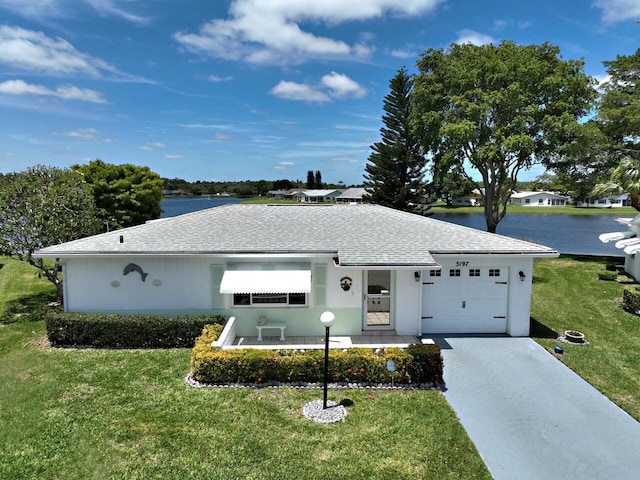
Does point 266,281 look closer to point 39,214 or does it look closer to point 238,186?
point 39,214

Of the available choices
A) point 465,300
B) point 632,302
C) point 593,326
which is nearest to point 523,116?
point 632,302

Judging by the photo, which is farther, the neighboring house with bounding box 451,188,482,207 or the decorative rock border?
the neighboring house with bounding box 451,188,482,207

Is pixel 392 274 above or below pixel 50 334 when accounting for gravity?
above

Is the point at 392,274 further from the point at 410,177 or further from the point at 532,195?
the point at 532,195

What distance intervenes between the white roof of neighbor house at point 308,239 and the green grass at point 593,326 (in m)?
3.19

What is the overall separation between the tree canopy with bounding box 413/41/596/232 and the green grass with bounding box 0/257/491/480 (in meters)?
20.9

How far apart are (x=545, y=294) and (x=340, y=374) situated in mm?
13644

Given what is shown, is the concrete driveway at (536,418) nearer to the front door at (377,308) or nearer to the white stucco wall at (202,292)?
the front door at (377,308)

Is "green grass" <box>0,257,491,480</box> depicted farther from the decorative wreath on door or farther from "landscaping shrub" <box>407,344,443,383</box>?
the decorative wreath on door

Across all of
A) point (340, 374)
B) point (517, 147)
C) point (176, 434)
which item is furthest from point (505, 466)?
point (517, 147)

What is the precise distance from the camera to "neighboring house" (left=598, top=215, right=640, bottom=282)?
18188 millimetres

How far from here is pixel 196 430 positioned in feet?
24.1

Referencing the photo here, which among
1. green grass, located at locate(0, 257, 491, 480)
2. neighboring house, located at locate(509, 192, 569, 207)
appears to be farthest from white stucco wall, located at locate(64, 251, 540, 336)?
neighboring house, located at locate(509, 192, 569, 207)

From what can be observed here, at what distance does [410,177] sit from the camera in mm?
37562
